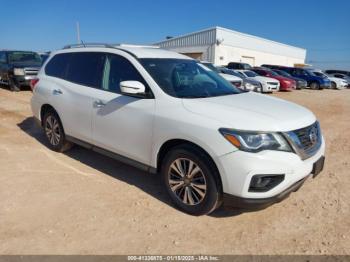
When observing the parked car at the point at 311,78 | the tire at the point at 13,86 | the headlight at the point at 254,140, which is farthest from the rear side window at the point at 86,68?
the parked car at the point at 311,78

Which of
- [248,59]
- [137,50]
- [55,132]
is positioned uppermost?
[248,59]

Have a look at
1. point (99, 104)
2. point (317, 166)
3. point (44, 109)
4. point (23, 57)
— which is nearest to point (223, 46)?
point (23, 57)

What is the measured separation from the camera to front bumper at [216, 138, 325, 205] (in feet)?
9.12

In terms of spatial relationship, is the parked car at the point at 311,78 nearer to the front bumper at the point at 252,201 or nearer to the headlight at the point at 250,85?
the headlight at the point at 250,85

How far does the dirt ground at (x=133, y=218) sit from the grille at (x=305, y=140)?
786 mm

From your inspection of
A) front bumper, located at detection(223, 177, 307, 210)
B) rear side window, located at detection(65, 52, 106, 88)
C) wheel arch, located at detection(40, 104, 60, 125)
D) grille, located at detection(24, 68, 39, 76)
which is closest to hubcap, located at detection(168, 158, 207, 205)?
front bumper, located at detection(223, 177, 307, 210)

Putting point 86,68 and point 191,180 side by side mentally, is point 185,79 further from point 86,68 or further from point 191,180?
point 86,68

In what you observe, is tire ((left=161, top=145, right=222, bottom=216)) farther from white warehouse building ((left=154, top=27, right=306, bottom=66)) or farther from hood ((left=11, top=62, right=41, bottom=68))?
white warehouse building ((left=154, top=27, right=306, bottom=66))

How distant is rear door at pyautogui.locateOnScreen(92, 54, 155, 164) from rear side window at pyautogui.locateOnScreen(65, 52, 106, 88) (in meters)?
0.15

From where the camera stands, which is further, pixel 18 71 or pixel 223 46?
pixel 223 46

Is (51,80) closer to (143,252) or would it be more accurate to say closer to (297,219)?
(143,252)

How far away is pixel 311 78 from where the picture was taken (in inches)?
935

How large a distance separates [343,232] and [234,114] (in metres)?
1.66

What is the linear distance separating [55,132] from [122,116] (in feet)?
6.65
